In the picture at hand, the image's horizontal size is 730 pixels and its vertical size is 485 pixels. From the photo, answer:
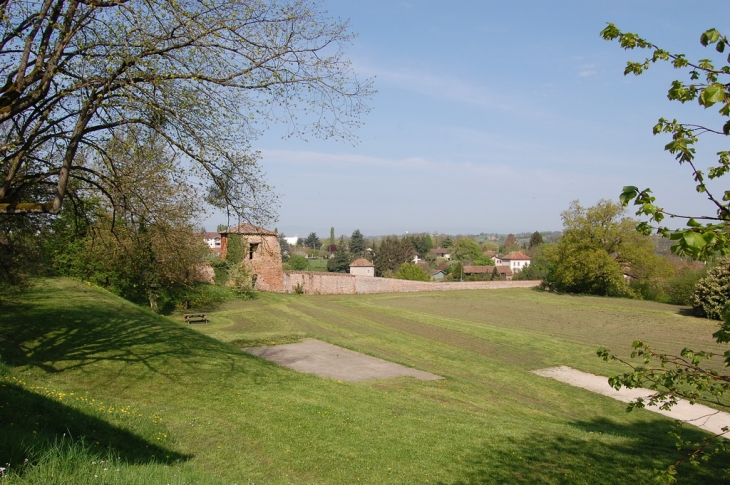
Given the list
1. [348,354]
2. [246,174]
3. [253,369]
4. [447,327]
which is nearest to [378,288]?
[447,327]

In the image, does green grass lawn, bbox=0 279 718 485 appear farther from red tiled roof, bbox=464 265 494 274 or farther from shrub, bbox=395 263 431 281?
red tiled roof, bbox=464 265 494 274

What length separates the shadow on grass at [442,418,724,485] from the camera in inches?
269

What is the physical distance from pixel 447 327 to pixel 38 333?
2164 centimetres

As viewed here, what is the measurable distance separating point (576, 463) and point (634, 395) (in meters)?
10.7

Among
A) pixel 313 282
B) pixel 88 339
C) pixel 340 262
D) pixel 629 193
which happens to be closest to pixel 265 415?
pixel 88 339

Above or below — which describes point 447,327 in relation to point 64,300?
below

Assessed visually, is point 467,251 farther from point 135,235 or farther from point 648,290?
point 135,235

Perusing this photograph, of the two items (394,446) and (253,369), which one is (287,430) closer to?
(394,446)

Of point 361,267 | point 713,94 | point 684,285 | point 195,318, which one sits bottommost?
point 195,318

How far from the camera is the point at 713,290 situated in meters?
32.8

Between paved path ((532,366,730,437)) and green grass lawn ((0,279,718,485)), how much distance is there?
707 millimetres

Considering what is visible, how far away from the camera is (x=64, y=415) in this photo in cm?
675

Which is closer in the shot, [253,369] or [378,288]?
[253,369]

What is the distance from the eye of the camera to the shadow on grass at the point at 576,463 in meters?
6.82
